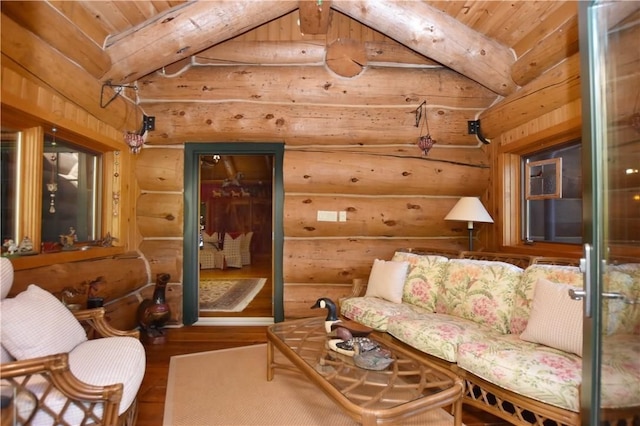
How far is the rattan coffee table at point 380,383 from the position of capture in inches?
58.5

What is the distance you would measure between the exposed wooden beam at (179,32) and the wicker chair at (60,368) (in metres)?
2.10

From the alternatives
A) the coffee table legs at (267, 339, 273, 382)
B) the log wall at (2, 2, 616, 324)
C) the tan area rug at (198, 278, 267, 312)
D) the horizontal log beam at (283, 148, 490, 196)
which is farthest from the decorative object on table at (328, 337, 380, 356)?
the tan area rug at (198, 278, 267, 312)

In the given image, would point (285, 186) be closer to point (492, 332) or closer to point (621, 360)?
point (492, 332)

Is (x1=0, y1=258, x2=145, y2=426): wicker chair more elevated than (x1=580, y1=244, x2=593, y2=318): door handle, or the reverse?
(x1=580, y1=244, x2=593, y2=318): door handle

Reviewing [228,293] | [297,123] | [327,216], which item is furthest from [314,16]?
[228,293]

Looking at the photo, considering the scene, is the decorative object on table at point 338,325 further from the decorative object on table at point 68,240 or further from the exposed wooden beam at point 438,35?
the exposed wooden beam at point 438,35

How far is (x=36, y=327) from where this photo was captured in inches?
65.8

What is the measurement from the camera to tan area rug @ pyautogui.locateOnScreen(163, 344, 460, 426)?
6.80 feet

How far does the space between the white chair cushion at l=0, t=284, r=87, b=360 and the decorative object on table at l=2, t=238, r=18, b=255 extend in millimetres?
670

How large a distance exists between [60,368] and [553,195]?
3.78 m

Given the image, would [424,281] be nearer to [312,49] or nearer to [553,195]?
[553,195]

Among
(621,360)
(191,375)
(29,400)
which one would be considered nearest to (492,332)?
(621,360)

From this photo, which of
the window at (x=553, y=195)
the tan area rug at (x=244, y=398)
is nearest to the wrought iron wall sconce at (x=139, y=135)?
the tan area rug at (x=244, y=398)

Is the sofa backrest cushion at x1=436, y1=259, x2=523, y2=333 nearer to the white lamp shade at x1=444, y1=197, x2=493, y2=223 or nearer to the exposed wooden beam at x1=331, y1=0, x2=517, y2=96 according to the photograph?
the white lamp shade at x1=444, y1=197, x2=493, y2=223
